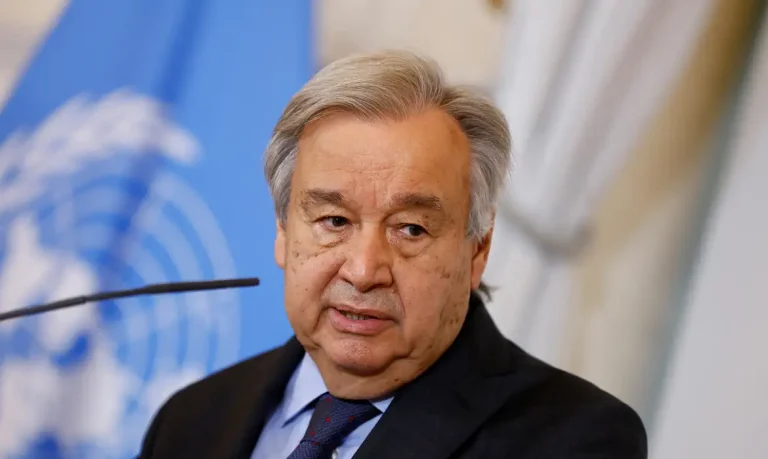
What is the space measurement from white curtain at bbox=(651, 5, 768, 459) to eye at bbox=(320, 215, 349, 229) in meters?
1.23

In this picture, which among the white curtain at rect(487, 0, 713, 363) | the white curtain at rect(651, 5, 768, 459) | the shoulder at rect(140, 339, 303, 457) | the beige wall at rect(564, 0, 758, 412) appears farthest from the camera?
the beige wall at rect(564, 0, 758, 412)

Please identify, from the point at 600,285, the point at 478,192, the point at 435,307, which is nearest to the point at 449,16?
the point at 600,285

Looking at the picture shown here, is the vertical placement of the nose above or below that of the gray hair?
below

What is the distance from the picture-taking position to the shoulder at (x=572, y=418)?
4.14 ft

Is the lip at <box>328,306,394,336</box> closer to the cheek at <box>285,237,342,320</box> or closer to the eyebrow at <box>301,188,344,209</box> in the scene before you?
the cheek at <box>285,237,342,320</box>

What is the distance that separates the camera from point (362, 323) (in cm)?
128

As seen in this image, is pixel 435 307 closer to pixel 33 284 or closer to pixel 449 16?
pixel 33 284

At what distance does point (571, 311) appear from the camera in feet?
7.84

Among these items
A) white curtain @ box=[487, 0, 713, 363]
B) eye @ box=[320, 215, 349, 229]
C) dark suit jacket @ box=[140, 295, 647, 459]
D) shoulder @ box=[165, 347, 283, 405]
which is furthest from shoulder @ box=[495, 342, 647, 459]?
white curtain @ box=[487, 0, 713, 363]

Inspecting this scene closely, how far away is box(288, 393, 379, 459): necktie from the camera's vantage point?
133 cm

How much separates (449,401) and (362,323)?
0.19 meters

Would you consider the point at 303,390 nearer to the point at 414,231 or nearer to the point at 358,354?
the point at 358,354

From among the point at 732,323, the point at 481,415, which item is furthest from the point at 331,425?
the point at 732,323

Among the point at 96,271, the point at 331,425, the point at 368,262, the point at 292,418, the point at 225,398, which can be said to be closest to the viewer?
the point at 368,262
